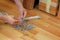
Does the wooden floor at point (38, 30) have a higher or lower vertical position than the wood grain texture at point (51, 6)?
lower

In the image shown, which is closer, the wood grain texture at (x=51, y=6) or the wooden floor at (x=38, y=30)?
the wooden floor at (x=38, y=30)

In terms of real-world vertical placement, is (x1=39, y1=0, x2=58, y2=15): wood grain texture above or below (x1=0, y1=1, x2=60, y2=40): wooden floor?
above

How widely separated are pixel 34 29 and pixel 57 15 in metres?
0.37

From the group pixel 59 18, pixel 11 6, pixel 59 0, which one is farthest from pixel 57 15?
pixel 11 6

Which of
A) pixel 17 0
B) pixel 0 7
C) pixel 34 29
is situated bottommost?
pixel 34 29

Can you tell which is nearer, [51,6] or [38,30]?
[38,30]

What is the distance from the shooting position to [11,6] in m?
1.73

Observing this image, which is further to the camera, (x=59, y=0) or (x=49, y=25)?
(x=59, y=0)

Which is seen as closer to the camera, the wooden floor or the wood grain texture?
the wooden floor

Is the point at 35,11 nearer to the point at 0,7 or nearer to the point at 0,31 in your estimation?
the point at 0,7

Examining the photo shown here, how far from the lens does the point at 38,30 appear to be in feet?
4.56

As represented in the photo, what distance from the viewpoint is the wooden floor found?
51.2 inches

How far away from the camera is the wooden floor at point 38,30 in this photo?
1300mm

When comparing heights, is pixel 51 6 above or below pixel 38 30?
above
